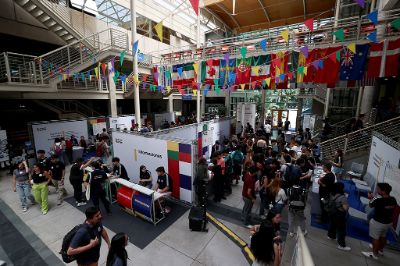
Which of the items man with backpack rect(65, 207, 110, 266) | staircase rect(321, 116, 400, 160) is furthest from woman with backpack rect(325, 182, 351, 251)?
staircase rect(321, 116, 400, 160)

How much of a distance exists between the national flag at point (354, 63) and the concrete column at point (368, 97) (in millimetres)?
5190

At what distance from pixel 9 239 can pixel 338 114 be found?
19.4 meters

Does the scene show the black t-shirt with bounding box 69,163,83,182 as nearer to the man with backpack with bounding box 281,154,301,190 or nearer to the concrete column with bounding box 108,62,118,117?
the man with backpack with bounding box 281,154,301,190

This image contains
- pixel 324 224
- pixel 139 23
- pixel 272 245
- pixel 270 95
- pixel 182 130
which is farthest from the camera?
pixel 270 95

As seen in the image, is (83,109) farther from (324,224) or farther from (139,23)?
(324,224)

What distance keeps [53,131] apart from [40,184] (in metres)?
6.33

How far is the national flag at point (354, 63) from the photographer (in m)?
9.09

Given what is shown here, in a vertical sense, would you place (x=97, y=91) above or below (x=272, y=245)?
above

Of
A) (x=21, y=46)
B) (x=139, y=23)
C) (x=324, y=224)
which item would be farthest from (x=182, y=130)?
(x=139, y=23)

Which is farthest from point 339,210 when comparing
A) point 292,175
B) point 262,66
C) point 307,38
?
point 307,38

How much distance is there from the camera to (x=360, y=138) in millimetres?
9742

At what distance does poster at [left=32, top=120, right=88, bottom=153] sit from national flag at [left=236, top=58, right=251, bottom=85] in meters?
10.5

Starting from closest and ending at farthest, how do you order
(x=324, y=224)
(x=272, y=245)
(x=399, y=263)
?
(x=272, y=245), (x=399, y=263), (x=324, y=224)

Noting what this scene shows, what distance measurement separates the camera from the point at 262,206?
19.4ft
